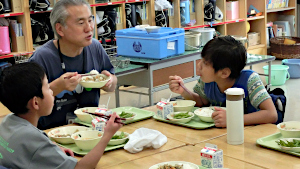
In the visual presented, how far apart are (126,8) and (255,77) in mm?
3645

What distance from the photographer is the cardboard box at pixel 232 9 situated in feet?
22.6

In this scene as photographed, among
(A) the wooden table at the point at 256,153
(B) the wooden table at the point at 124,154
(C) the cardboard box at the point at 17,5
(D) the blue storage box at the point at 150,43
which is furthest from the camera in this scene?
(C) the cardboard box at the point at 17,5

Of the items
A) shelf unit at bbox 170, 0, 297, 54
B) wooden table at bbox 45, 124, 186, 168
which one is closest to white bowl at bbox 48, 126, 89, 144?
wooden table at bbox 45, 124, 186, 168

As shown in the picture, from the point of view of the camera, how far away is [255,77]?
228 centimetres

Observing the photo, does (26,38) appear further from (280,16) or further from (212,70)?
(280,16)

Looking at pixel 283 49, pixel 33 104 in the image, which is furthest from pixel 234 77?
pixel 283 49

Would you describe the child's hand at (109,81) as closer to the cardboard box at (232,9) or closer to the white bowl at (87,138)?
the white bowl at (87,138)

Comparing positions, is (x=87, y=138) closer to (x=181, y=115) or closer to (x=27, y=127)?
(x=27, y=127)

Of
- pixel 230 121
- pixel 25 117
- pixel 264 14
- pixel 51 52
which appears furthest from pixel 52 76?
pixel 264 14

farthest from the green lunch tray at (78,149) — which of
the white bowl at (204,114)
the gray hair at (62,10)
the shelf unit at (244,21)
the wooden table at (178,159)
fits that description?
the shelf unit at (244,21)

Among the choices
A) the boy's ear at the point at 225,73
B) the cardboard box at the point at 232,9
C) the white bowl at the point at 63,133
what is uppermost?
the cardboard box at the point at 232,9

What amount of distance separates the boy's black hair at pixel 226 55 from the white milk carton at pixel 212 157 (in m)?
0.70

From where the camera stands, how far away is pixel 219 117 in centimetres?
214

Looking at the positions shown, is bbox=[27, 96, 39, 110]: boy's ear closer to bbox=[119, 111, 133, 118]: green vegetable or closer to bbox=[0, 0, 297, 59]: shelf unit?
bbox=[119, 111, 133, 118]: green vegetable
